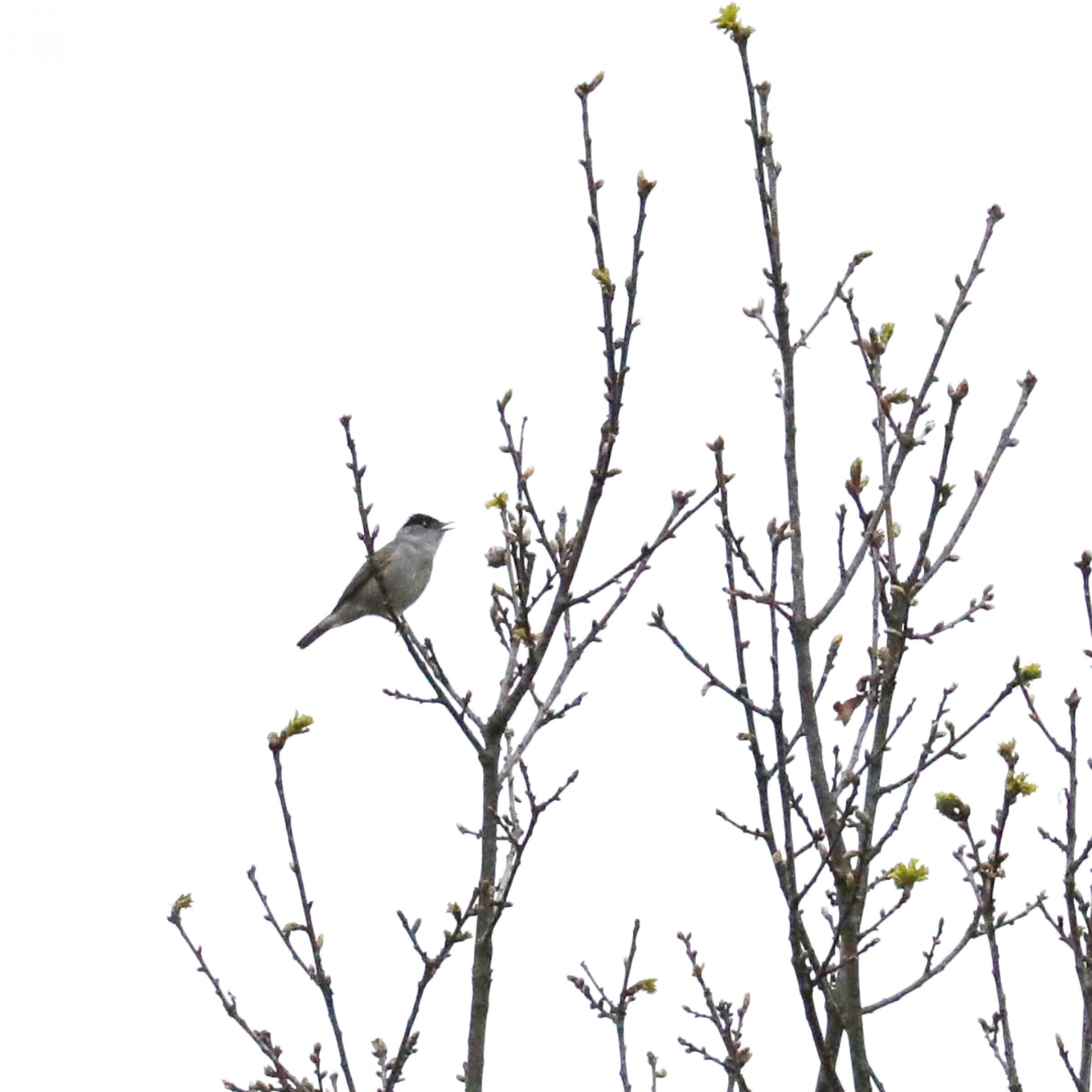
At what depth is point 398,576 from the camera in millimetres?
11828

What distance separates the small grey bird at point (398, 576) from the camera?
11.9m

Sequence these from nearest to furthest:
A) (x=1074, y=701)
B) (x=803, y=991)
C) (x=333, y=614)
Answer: (x=803, y=991) < (x=1074, y=701) < (x=333, y=614)

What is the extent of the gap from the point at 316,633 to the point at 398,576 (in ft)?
3.80

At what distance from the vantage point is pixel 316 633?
1255 cm

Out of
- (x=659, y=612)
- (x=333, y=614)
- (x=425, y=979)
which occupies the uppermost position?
(x=333, y=614)

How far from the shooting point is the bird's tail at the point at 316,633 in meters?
12.5

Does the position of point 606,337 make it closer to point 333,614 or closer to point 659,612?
point 659,612

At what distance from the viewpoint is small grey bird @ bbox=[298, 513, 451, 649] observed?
11.9m

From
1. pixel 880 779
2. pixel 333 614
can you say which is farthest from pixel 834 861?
pixel 333 614

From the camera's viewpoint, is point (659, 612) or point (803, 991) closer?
point (803, 991)

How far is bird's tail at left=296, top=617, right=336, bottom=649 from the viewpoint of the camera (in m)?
12.5

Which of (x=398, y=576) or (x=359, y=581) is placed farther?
(x=359, y=581)

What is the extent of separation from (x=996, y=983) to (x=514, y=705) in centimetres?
173

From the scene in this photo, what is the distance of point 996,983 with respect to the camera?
435cm
